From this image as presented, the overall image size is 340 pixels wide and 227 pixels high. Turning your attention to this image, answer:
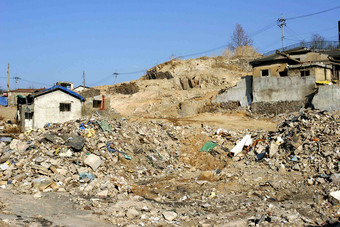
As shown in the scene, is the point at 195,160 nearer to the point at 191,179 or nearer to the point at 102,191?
the point at 191,179

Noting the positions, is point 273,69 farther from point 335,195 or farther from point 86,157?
point 86,157

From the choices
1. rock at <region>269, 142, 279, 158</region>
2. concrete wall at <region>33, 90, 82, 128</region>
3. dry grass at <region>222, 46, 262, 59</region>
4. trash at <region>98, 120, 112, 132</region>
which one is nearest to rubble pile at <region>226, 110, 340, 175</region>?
rock at <region>269, 142, 279, 158</region>

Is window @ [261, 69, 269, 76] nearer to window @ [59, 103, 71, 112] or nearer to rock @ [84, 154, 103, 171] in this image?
window @ [59, 103, 71, 112]

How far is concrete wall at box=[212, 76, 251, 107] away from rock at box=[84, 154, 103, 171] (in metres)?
15.3

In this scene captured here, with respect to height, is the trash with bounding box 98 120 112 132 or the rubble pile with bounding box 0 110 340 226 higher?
the trash with bounding box 98 120 112 132

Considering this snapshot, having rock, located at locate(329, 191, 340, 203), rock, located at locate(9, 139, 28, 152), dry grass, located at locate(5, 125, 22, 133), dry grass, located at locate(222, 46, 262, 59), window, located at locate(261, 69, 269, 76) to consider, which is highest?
dry grass, located at locate(222, 46, 262, 59)

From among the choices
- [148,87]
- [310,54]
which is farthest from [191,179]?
[148,87]

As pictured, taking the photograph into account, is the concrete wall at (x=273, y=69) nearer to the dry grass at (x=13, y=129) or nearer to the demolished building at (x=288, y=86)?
the demolished building at (x=288, y=86)

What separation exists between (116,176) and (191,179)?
2.77m

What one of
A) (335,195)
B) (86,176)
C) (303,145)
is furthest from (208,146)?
(335,195)

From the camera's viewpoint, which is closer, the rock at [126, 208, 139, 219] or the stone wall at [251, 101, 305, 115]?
the rock at [126, 208, 139, 219]

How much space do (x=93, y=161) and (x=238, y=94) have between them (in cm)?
1587

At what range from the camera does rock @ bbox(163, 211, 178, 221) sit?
849 cm

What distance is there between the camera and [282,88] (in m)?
23.1
